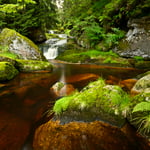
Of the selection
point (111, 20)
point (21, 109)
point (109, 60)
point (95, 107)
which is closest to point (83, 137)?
point (95, 107)

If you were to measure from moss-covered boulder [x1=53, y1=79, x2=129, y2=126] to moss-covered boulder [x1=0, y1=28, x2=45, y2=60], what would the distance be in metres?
5.86

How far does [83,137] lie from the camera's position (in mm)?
2033

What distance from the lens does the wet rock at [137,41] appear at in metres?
8.25

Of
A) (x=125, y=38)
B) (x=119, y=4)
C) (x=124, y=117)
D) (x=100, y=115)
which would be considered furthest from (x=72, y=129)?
(x=119, y=4)

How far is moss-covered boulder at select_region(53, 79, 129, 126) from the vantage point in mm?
2346

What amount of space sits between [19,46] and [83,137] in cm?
727

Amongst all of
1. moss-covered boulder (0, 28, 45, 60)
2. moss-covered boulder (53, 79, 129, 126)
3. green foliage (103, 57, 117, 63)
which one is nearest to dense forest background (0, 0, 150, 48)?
green foliage (103, 57, 117, 63)

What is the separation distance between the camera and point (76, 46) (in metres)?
13.0

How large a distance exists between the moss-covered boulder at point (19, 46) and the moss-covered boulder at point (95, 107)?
5.86 metres

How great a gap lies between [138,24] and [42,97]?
892cm

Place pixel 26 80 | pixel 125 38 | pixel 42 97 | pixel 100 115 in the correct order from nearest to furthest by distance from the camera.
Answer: pixel 100 115 < pixel 42 97 < pixel 26 80 < pixel 125 38

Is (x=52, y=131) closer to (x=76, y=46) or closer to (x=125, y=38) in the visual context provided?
(x=125, y=38)

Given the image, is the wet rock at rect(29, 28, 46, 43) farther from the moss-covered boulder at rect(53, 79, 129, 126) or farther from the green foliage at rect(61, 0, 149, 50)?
the moss-covered boulder at rect(53, 79, 129, 126)

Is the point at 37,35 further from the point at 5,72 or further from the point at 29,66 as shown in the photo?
the point at 5,72
